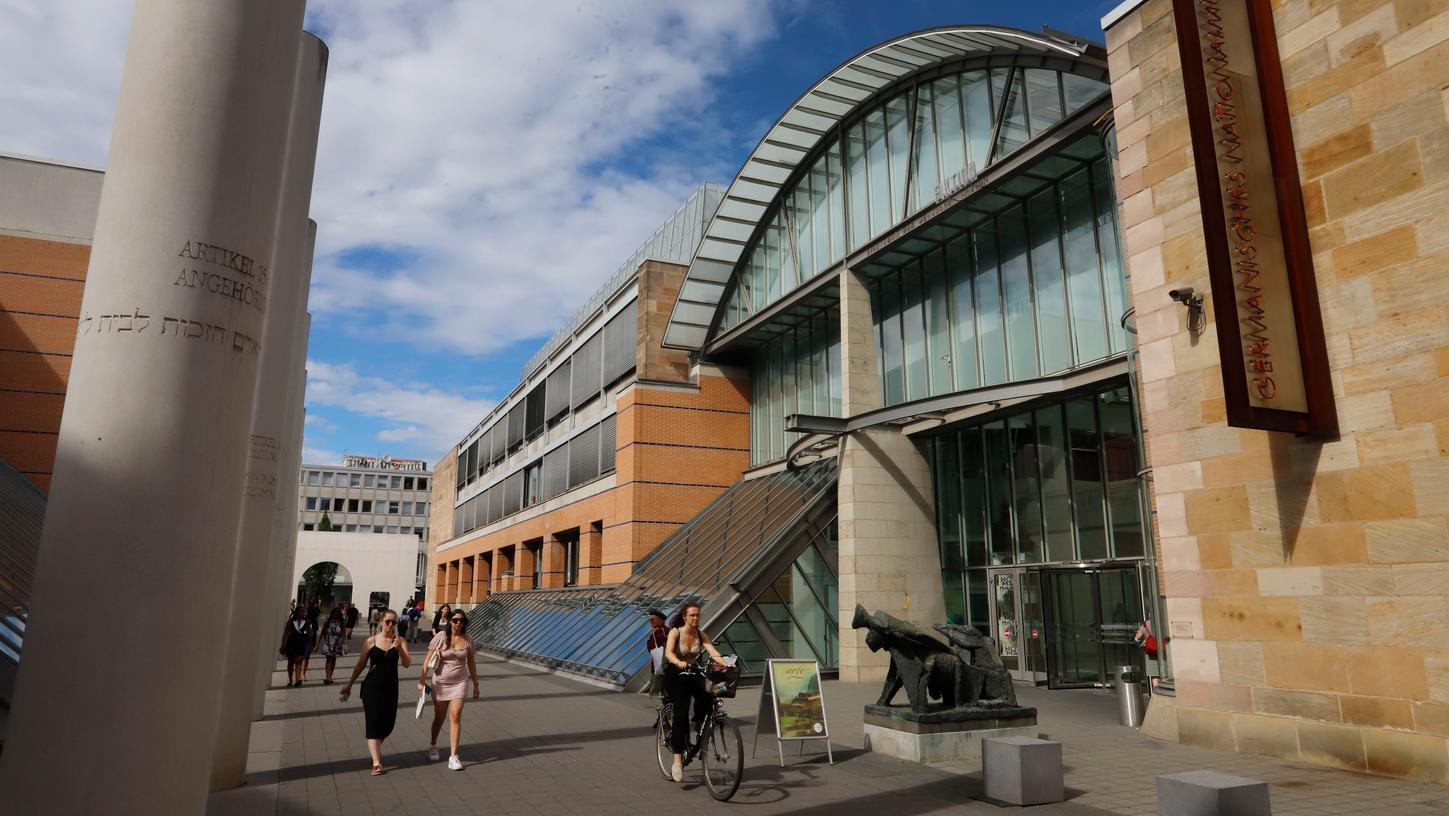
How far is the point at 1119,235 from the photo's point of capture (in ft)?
50.7

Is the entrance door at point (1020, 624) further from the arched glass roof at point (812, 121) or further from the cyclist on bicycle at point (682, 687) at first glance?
the cyclist on bicycle at point (682, 687)

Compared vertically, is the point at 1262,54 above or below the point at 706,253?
below

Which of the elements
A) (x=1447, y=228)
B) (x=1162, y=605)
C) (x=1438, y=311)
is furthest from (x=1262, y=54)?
(x=1162, y=605)

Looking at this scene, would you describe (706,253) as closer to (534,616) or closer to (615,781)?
(534,616)

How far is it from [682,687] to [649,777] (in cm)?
119

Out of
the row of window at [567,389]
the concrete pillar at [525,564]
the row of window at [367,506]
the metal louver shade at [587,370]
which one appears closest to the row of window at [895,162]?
the row of window at [567,389]

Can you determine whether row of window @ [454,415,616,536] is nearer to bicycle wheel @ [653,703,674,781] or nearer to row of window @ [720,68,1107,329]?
row of window @ [720,68,1107,329]

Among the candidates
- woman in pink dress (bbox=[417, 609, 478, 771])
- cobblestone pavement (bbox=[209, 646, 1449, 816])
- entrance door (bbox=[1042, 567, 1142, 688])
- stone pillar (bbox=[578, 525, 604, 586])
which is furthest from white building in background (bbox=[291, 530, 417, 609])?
woman in pink dress (bbox=[417, 609, 478, 771])

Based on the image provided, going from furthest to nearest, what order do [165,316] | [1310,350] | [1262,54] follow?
1. [1262,54]
2. [1310,350]
3. [165,316]

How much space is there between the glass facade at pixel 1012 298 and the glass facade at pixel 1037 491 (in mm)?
1034

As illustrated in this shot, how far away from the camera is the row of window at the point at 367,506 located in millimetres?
112000

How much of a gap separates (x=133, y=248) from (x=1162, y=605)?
1246 cm

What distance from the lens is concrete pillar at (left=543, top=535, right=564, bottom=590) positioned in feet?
118

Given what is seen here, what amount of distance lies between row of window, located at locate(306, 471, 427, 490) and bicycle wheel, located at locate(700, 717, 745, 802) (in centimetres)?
11370
